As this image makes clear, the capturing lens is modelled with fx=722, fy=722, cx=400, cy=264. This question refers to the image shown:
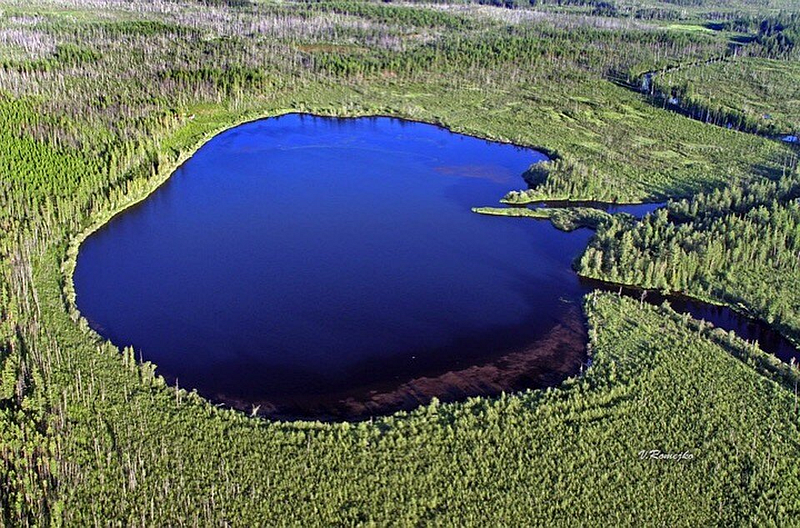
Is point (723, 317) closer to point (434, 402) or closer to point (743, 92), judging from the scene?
point (434, 402)

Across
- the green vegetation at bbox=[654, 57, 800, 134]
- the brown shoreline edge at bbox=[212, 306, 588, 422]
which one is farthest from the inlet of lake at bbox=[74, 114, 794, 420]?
the green vegetation at bbox=[654, 57, 800, 134]

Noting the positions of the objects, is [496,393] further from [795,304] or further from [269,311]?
[795,304]

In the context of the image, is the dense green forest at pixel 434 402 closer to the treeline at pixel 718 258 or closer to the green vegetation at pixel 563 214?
the treeline at pixel 718 258

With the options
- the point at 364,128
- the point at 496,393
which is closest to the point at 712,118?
the point at 364,128

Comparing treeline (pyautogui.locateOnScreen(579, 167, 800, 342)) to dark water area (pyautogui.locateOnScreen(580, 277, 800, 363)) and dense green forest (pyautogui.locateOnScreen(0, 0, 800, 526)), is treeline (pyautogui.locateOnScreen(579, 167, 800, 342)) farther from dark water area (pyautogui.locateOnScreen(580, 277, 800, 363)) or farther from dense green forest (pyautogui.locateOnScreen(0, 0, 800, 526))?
dark water area (pyautogui.locateOnScreen(580, 277, 800, 363))

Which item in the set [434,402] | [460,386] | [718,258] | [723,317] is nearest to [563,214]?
[718,258]
